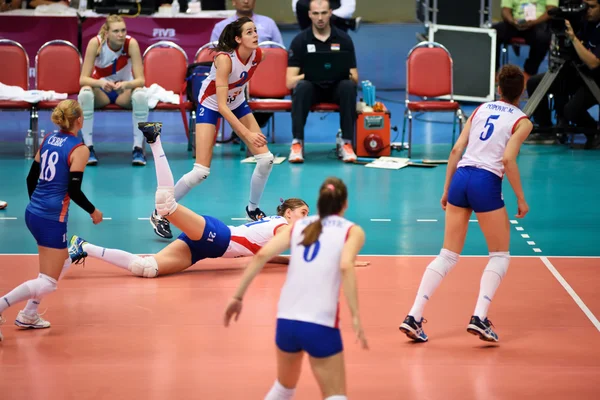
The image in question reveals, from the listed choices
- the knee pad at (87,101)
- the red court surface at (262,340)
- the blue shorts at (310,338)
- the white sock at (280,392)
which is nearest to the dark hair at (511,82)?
the red court surface at (262,340)

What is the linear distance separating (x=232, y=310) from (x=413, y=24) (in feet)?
58.7

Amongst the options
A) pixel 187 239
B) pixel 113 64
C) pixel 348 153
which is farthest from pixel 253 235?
pixel 113 64

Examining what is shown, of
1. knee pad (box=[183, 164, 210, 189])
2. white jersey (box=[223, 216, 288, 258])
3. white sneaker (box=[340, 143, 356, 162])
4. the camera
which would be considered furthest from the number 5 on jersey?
the camera

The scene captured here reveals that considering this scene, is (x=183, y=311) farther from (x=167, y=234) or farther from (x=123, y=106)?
(x=123, y=106)

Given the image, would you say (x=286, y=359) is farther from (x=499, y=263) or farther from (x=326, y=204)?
(x=499, y=263)

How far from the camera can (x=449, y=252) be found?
5582 mm

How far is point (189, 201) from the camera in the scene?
9422 mm

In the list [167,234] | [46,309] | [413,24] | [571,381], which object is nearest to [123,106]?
[167,234]

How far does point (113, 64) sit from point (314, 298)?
304 inches

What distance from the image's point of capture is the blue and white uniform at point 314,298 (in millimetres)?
3961

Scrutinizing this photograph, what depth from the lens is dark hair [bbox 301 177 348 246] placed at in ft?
13.3

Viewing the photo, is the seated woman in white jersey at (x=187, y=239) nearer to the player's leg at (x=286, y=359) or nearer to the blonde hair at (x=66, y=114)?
Result: the blonde hair at (x=66, y=114)

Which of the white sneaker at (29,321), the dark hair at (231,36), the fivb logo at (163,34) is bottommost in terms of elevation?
the white sneaker at (29,321)

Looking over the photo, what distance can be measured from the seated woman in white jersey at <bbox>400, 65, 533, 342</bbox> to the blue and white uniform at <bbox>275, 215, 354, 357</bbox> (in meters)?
1.64
